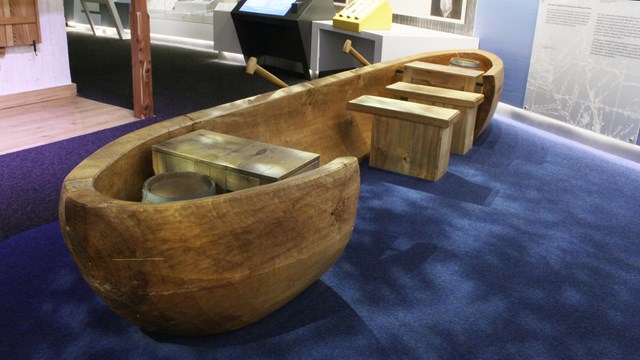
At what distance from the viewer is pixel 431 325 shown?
1.76m

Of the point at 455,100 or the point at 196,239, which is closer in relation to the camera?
the point at 196,239

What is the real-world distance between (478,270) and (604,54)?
2.04 meters

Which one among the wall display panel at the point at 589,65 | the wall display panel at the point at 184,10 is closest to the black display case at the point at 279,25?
the wall display panel at the point at 184,10

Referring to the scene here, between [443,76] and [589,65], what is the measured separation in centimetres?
96

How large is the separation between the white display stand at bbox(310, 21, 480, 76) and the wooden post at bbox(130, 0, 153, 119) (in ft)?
5.22

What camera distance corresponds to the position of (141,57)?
3.78 metres

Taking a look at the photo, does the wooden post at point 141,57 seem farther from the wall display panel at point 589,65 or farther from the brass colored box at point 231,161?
the wall display panel at point 589,65

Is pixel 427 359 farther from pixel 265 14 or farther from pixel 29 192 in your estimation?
pixel 265 14

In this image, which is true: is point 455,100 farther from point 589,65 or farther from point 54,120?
point 54,120

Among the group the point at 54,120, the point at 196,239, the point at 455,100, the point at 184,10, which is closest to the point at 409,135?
the point at 455,100

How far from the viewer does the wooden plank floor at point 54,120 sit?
11.2 ft

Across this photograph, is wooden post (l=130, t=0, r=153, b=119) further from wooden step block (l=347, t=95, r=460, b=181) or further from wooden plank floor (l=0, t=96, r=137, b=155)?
wooden step block (l=347, t=95, r=460, b=181)

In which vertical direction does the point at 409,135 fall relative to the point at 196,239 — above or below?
below

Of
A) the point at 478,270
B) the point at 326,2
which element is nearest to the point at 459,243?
the point at 478,270
